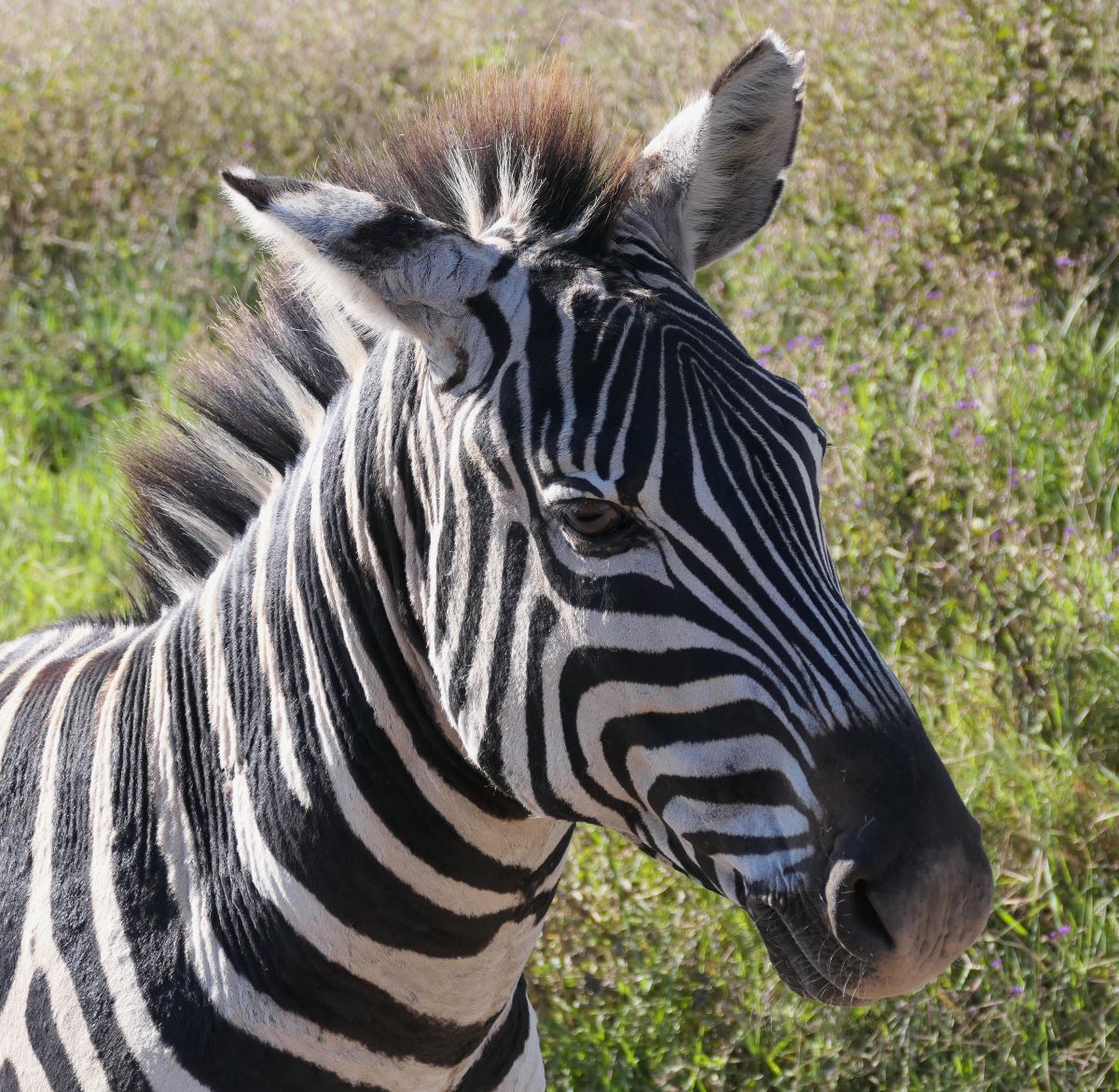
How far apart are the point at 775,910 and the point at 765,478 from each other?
0.64 metres

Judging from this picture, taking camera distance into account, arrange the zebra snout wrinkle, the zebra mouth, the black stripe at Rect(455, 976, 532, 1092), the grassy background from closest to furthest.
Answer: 1. the zebra snout wrinkle
2. the zebra mouth
3. the black stripe at Rect(455, 976, 532, 1092)
4. the grassy background

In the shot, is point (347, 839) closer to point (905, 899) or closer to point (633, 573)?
point (633, 573)

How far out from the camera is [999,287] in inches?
233

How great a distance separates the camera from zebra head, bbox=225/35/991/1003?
182 cm

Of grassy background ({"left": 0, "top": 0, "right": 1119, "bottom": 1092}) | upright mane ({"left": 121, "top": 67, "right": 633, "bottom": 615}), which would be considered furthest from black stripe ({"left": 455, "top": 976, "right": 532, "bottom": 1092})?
grassy background ({"left": 0, "top": 0, "right": 1119, "bottom": 1092})

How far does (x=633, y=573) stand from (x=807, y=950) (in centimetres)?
61

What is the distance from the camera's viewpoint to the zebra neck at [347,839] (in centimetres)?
223

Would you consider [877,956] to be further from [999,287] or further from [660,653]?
[999,287]

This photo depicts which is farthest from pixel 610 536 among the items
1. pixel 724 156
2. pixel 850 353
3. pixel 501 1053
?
pixel 850 353

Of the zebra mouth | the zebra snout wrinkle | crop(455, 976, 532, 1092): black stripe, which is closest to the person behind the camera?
the zebra snout wrinkle

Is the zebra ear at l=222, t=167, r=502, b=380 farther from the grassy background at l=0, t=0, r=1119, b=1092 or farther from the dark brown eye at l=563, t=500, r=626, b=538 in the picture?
the grassy background at l=0, t=0, r=1119, b=1092

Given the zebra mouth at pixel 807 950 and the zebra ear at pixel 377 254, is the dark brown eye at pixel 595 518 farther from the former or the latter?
the zebra mouth at pixel 807 950

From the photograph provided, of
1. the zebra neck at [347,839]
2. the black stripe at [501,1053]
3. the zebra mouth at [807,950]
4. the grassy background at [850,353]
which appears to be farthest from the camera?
the grassy background at [850,353]

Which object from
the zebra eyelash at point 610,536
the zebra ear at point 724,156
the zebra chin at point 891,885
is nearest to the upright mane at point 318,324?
the zebra ear at point 724,156
